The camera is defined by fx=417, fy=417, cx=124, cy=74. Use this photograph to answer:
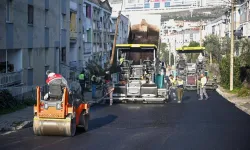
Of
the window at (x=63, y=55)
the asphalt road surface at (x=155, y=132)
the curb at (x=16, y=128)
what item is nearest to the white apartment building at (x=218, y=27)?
the window at (x=63, y=55)

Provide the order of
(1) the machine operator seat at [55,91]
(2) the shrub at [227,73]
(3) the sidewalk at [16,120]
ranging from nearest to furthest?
(1) the machine operator seat at [55,91] → (3) the sidewalk at [16,120] → (2) the shrub at [227,73]

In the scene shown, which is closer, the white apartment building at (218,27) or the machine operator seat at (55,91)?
the machine operator seat at (55,91)

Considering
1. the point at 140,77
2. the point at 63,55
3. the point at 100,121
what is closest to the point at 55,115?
the point at 100,121

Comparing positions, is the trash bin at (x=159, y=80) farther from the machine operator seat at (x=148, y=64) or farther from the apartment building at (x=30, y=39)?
the apartment building at (x=30, y=39)

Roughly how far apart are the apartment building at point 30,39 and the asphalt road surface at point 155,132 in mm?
4779

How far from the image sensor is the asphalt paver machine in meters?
21.7

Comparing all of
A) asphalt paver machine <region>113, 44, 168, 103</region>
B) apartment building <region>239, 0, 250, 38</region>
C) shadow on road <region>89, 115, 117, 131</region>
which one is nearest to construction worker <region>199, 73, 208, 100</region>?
asphalt paver machine <region>113, 44, 168, 103</region>

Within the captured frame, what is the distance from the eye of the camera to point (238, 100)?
912 inches

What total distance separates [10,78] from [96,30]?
81.6ft

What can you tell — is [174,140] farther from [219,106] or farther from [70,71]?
[70,71]

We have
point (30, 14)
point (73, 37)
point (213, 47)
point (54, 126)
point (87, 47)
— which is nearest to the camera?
point (54, 126)

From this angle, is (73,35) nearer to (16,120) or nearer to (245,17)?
(245,17)

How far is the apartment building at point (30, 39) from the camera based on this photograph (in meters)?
19.5

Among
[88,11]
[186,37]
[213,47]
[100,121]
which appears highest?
[186,37]
